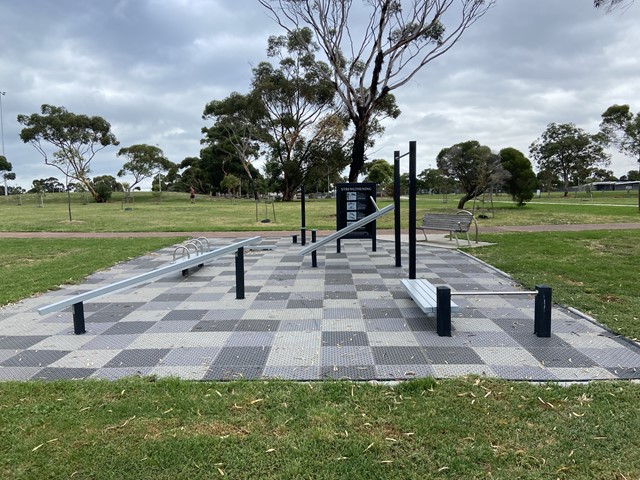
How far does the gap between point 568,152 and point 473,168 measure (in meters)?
50.9

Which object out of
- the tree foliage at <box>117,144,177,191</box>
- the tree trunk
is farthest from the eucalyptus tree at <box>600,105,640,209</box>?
the tree foliage at <box>117,144,177,191</box>

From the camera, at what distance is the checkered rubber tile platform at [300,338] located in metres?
3.55

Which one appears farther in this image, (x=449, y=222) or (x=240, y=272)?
(x=449, y=222)

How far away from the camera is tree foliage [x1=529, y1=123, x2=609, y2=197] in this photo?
217 feet

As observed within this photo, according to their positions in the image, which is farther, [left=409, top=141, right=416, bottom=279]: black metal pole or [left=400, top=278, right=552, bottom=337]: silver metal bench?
[left=409, top=141, right=416, bottom=279]: black metal pole

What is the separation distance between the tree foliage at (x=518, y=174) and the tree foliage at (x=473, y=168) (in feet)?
2.68

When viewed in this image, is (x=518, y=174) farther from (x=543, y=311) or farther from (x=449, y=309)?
(x=449, y=309)

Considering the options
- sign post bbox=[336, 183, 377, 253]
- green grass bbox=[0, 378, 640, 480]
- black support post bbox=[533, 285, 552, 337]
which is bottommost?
green grass bbox=[0, 378, 640, 480]

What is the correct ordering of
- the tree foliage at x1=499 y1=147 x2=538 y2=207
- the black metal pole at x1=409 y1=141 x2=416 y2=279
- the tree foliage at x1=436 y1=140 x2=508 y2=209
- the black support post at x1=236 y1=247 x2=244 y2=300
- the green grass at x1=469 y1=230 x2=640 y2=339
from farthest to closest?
the tree foliage at x1=499 y1=147 x2=538 y2=207, the tree foliage at x1=436 y1=140 x2=508 y2=209, the black support post at x1=236 y1=247 x2=244 y2=300, the black metal pole at x1=409 y1=141 x2=416 y2=279, the green grass at x1=469 y1=230 x2=640 y2=339

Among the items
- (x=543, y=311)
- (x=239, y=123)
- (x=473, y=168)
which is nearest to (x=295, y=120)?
(x=239, y=123)

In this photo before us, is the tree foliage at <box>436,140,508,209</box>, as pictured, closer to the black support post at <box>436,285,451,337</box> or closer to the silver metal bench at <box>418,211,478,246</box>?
the silver metal bench at <box>418,211,478,246</box>

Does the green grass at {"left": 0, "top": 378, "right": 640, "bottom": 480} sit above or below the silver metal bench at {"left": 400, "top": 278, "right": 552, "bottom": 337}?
below

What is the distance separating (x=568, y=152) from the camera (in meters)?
67.2

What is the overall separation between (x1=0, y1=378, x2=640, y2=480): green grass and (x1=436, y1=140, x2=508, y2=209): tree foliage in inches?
917
